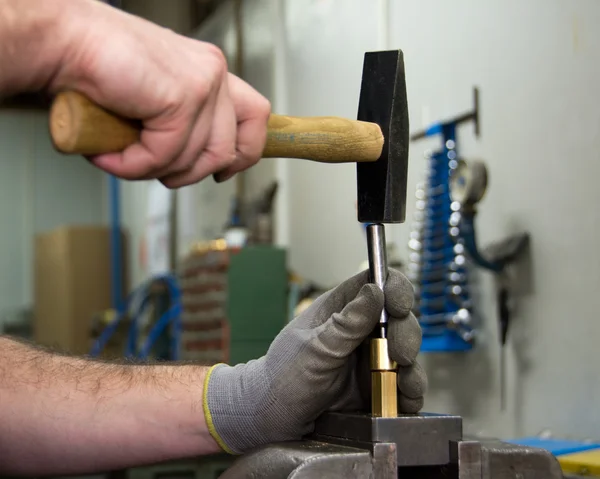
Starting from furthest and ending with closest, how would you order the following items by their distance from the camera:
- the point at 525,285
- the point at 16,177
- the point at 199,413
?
1. the point at 16,177
2. the point at 525,285
3. the point at 199,413

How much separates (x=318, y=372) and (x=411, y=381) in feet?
0.35

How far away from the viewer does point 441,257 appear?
6.04ft

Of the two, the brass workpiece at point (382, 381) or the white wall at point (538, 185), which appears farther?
the white wall at point (538, 185)

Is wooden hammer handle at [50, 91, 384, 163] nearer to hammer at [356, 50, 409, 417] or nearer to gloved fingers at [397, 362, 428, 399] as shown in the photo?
hammer at [356, 50, 409, 417]

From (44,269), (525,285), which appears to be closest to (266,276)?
(525,285)

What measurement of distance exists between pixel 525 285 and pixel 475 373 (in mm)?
277

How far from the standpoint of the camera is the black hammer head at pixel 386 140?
38.4 inches

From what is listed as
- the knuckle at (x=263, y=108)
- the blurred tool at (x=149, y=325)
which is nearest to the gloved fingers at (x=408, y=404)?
the knuckle at (x=263, y=108)

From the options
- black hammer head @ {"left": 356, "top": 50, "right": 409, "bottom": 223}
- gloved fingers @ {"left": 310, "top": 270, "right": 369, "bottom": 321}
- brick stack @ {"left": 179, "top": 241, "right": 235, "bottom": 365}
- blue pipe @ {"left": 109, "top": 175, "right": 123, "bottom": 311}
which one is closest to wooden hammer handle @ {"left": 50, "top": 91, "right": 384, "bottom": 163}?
black hammer head @ {"left": 356, "top": 50, "right": 409, "bottom": 223}

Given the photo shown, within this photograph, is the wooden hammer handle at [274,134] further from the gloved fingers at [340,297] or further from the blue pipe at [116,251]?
the blue pipe at [116,251]

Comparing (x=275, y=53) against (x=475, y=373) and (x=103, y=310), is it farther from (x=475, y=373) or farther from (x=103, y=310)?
(x=103, y=310)

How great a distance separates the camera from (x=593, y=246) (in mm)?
1508

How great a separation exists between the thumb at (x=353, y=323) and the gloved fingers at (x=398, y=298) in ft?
0.05

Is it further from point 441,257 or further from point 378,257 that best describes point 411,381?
point 441,257
